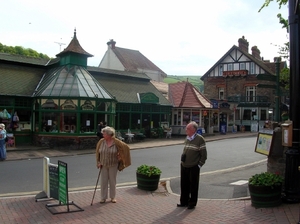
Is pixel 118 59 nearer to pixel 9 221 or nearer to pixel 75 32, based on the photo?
pixel 75 32

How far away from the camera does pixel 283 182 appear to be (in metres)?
6.97

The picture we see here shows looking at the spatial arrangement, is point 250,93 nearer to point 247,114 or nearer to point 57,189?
point 247,114

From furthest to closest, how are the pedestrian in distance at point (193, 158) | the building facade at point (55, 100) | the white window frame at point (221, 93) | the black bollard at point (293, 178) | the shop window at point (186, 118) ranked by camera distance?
the white window frame at point (221, 93), the shop window at point (186, 118), the building facade at point (55, 100), the pedestrian in distance at point (193, 158), the black bollard at point (293, 178)

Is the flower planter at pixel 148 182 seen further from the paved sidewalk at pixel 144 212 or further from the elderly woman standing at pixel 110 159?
the elderly woman standing at pixel 110 159

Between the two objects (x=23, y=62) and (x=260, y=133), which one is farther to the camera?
(x=23, y=62)

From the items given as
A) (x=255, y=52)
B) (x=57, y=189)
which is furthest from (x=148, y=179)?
(x=255, y=52)

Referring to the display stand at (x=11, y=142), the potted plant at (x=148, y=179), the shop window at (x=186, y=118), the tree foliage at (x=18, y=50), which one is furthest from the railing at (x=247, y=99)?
the potted plant at (x=148, y=179)

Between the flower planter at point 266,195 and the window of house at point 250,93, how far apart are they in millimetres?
36462

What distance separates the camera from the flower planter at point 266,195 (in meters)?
6.43

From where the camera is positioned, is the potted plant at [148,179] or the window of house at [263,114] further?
the window of house at [263,114]

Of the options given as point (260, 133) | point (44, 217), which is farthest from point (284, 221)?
point (44, 217)

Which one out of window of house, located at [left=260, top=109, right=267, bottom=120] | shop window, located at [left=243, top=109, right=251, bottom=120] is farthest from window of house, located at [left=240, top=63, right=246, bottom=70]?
window of house, located at [left=260, top=109, right=267, bottom=120]

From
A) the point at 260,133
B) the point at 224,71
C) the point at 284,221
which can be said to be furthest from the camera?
the point at 224,71

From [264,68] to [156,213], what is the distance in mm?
37550
